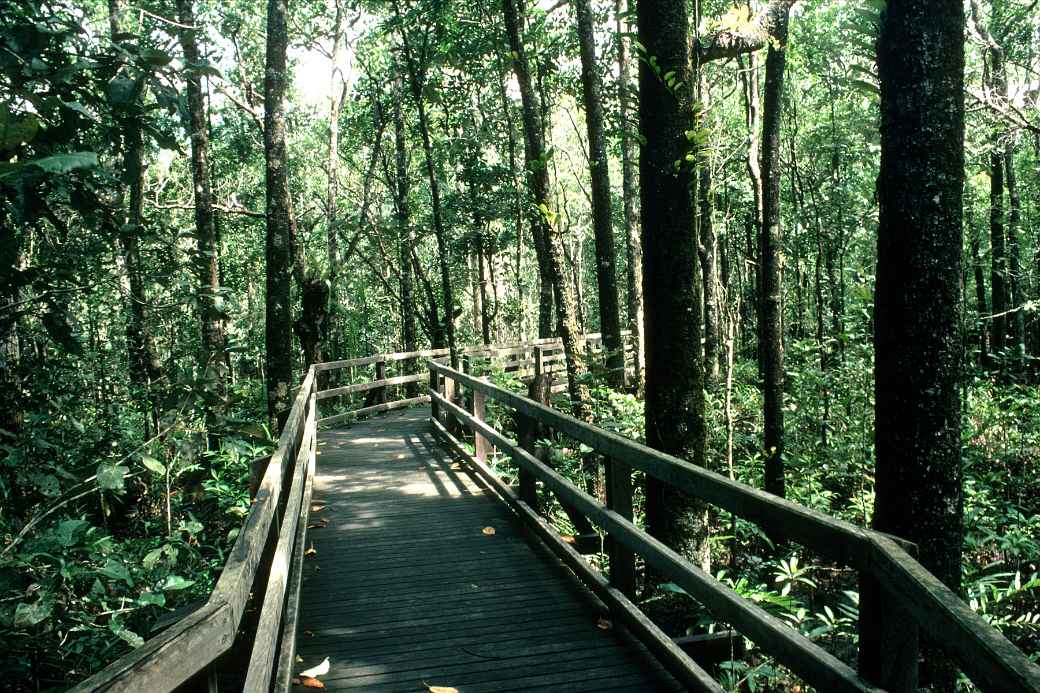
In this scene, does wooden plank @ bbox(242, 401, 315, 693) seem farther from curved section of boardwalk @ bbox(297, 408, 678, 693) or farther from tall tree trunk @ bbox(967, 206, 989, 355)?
tall tree trunk @ bbox(967, 206, 989, 355)

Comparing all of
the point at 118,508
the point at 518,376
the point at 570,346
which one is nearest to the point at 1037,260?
the point at 518,376

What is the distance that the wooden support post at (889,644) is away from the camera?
2.19 m

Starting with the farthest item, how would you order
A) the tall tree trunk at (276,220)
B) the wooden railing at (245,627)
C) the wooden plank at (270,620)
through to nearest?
the tall tree trunk at (276,220) → the wooden plank at (270,620) → the wooden railing at (245,627)

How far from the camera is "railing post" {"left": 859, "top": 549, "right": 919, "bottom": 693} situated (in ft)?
7.19

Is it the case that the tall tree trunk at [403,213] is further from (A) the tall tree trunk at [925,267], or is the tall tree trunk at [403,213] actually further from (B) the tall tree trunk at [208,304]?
(A) the tall tree trunk at [925,267]

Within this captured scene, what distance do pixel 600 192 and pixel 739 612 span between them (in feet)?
34.3

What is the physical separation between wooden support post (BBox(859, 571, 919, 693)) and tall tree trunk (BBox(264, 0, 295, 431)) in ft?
34.9

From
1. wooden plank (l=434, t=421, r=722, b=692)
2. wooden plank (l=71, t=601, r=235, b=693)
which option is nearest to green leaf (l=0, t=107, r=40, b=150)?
wooden plank (l=71, t=601, r=235, b=693)

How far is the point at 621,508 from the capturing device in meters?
4.41

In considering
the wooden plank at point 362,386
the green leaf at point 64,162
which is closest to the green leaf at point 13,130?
the green leaf at point 64,162

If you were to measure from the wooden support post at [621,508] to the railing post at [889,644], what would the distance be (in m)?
2.12

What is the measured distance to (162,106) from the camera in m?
3.60

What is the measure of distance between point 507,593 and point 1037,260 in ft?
77.1

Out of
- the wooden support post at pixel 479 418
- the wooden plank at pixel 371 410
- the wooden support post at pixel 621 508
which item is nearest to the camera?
the wooden support post at pixel 621 508
